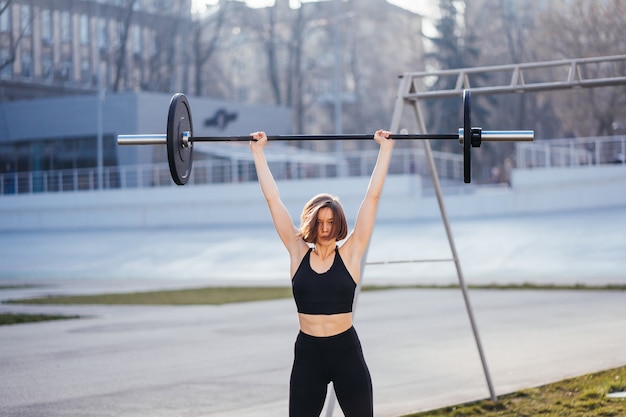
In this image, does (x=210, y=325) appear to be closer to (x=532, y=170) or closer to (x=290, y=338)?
(x=290, y=338)

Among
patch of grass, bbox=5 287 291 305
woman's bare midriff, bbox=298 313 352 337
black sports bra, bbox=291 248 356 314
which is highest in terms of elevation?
black sports bra, bbox=291 248 356 314

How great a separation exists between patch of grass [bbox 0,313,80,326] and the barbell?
10285 mm

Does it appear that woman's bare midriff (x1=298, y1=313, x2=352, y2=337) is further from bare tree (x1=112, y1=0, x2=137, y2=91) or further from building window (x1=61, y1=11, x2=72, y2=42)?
bare tree (x1=112, y1=0, x2=137, y2=91)

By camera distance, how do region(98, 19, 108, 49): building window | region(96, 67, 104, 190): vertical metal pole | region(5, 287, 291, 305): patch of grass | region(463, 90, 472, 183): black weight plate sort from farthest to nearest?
region(98, 19, 108, 49): building window, region(96, 67, 104, 190): vertical metal pole, region(5, 287, 291, 305): patch of grass, region(463, 90, 472, 183): black weight plate

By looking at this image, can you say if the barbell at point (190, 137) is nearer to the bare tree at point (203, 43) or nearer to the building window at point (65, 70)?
the building window at point (65, 70)

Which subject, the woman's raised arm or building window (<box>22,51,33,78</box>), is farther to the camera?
building window (<box>22,51,33,78</box>)

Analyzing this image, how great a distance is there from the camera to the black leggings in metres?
4.96

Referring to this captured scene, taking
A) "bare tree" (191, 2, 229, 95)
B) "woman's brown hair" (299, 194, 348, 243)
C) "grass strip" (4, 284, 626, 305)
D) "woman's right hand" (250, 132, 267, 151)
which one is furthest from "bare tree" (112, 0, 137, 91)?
"woman's brown hair" (299, 194, 348, 243)

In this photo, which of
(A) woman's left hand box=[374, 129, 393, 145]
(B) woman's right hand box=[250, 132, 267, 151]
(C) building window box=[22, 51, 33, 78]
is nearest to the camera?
(A) woman's left hand box=[374, 129, 393, 145]

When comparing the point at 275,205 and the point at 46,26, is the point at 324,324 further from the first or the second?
the point at 46,26

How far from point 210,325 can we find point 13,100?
4167 centimetres

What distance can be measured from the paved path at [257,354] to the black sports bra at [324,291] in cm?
312

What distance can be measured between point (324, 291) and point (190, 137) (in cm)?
145

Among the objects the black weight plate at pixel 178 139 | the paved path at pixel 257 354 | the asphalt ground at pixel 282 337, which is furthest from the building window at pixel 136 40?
the black weight plate at pixel 178 139
